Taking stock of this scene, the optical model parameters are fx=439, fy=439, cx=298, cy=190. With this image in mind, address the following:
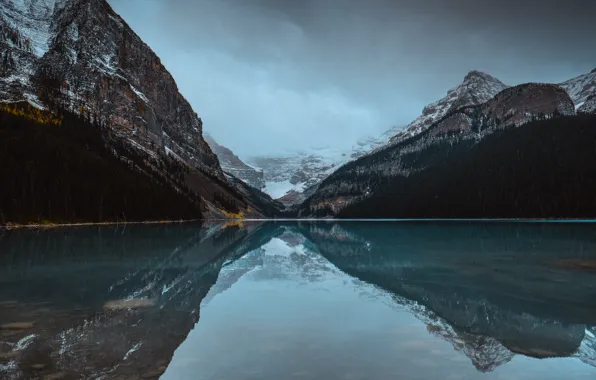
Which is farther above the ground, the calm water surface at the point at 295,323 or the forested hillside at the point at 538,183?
the forested hillside at the point at 538,183

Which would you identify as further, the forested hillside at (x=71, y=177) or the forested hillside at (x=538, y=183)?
the forested hillside at (x=538, y=183)

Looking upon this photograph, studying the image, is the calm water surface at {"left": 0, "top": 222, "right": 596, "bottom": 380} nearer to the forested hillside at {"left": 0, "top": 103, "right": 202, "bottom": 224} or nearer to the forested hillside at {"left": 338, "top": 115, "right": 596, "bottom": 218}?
the forested hillside at {"left": 0, "top": 103, "right": 202, "bottom": 224}

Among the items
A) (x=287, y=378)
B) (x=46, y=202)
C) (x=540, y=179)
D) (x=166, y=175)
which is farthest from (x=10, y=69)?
(x=540, y=179)

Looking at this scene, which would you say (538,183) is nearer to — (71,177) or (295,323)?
(71,177)

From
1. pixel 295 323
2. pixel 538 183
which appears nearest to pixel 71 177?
pixel 295 323

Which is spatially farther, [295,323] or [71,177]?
[71,177]

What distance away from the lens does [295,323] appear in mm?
14789

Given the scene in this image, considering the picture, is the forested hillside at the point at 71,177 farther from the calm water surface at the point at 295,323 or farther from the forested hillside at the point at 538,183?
the forested hillside at the point at 538,183

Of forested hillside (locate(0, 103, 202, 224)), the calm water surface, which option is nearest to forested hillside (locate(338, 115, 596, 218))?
forested hillside (locate(0, 103, 202, 224))

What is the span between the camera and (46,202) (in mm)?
93250

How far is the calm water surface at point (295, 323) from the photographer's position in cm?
1007

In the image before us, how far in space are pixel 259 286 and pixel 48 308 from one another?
33.7ft

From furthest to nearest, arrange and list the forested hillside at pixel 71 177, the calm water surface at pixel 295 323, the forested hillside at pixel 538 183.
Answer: the forested hillside at pixel 538 183 → the forested hillside at pixel 71 177 → the calm water surface at pixel 295 323

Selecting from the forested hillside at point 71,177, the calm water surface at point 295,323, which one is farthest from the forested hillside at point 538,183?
the calm water surface at point 295,323
